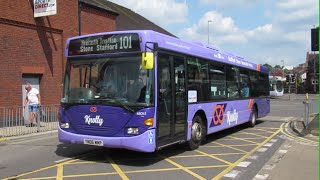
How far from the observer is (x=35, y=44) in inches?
752

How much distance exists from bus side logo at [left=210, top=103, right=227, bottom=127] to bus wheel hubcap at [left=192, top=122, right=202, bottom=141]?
107cm

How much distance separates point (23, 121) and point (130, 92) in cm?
809

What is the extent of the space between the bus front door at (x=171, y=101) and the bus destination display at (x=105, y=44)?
0.70 m

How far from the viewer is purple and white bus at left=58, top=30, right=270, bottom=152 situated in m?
9.23

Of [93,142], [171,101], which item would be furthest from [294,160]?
[93,142]

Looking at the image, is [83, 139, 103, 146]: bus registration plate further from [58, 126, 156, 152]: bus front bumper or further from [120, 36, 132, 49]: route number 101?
[120, 36, 132, 49]: route number 101

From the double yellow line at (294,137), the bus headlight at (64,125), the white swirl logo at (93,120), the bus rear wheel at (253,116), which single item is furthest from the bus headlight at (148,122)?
the bus rear wheel at (253,116)

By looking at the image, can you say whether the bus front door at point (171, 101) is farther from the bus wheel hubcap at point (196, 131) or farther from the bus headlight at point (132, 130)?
the bus wheel hubcap at point (196, 131)

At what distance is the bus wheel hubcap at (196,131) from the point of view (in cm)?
1163

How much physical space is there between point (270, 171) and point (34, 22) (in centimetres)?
1328

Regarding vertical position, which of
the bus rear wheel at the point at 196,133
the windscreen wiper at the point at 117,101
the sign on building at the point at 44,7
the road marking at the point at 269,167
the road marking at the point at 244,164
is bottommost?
the road marking at the point at 269,167

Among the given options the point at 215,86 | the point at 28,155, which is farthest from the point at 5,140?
the point at 215,86

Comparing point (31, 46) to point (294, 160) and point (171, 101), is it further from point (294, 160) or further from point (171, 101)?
point (294, 160)

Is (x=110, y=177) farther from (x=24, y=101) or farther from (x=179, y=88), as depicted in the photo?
(x=24, y=101)
